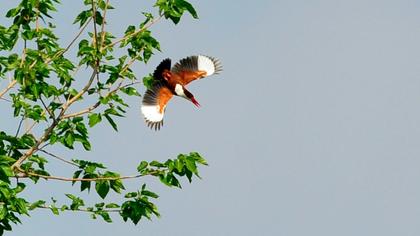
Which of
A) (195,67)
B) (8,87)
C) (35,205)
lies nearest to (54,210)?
(35,205)

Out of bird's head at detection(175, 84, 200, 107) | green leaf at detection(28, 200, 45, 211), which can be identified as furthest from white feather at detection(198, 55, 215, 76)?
green leaf at detection(28, 200, 45, 211)

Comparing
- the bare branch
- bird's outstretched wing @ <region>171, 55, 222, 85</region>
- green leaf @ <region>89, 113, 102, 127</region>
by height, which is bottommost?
green leaf @ <region>89, 113, 102, 127</region>

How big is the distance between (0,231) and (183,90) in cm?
486

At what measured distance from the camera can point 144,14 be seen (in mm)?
17109

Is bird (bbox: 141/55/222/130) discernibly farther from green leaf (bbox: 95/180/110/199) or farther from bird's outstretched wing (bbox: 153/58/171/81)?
green leaf (bbox: 95/180/110/199)

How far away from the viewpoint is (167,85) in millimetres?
18844

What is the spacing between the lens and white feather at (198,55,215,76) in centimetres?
2014

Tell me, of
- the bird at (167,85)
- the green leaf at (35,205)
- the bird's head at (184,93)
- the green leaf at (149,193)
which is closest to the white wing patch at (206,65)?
the bird at (167,85)

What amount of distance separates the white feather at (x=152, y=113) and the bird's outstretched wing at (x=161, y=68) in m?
0.62

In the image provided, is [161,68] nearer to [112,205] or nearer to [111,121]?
[111,121]

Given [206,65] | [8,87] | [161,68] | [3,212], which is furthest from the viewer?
[206,65]

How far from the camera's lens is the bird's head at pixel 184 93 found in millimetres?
19078

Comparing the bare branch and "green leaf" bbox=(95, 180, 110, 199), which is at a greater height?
the bare branch

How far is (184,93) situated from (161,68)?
86 cm
